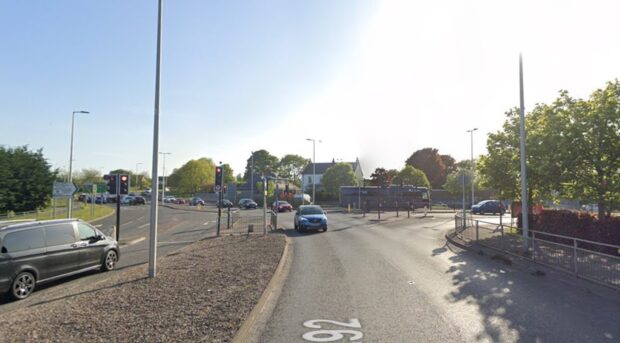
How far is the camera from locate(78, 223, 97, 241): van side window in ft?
38.1

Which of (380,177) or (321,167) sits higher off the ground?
(321,167)

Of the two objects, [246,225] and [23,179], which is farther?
[23,179]

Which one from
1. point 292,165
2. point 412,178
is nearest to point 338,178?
Answer: point 412,178

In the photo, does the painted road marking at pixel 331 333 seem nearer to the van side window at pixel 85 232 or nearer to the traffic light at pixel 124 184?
the van side window at pixel 85 232

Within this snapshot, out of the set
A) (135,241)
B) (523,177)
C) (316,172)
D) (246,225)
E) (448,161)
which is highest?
(448,161)

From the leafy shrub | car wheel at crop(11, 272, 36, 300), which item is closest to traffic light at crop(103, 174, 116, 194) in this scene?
car wheel at crop(11, 272, 36, 300)

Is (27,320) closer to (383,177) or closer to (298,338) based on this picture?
(298,338)

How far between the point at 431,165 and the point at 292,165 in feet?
144

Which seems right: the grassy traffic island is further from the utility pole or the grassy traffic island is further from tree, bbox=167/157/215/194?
tree, bbox=167/157/215/194

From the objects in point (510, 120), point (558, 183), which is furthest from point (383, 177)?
point (558, 183)

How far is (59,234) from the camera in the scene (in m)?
10.8

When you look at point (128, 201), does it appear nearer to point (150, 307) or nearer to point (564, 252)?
point (150, 307)

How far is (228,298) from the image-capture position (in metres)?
7.74

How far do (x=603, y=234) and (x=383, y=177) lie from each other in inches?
1216
